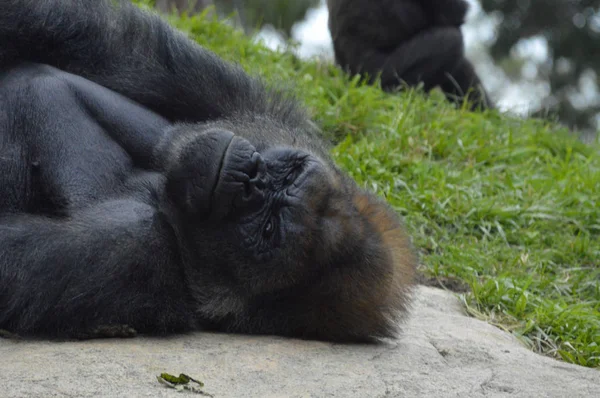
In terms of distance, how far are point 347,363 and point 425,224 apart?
8.35ft

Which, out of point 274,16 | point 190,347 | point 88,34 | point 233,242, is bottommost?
point 190,347

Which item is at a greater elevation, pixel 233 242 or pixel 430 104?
pixel 430 104

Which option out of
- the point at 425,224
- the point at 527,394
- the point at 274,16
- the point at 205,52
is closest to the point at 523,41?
the point at 274,16

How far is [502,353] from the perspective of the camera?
389 cm

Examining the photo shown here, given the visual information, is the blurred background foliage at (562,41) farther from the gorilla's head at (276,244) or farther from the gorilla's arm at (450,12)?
the gorilla's head at (276,244)

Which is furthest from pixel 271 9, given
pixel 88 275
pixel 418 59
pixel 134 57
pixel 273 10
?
pixel 88 275

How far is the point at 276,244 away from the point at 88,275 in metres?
0.77

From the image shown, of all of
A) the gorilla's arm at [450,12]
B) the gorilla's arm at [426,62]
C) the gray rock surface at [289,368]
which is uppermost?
the gorilla's arm at [450,12]

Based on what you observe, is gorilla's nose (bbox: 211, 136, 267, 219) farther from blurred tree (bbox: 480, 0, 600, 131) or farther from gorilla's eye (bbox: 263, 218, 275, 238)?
blurred tree (bbox: 480, 0, 600, 131)

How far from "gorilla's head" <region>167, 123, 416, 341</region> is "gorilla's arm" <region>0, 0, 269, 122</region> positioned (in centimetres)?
57

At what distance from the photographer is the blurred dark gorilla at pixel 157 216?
133 inches

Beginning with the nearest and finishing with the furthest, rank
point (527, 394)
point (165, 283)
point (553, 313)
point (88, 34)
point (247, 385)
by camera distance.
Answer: point (247, 385), point (527, 394), point (165, 283), point (88, 34), point (553, 313)

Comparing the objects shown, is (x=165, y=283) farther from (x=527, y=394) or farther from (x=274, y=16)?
(x=274, y=16)

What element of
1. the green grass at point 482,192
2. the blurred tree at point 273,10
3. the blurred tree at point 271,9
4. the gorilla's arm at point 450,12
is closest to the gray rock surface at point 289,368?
the green grass at point 482,192
